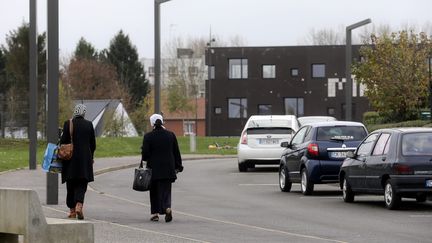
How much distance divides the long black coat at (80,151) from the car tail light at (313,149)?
24.0ft

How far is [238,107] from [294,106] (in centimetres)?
449

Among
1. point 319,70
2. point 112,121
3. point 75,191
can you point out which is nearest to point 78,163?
point 75,191

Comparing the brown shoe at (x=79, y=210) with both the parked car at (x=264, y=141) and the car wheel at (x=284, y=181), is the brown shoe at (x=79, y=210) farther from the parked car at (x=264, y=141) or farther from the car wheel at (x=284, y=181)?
the parked car at (x=264, y=141)

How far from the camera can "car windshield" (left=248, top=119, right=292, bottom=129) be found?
107 ft

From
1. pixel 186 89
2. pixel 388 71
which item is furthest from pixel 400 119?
pixel 186 89

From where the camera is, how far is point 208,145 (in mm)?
59594

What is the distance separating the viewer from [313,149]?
22.3 meters

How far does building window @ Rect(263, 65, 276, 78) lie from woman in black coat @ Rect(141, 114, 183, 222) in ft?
223

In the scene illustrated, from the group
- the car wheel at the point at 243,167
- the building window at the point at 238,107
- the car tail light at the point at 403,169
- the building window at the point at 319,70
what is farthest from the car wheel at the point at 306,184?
the building window at the point at 238,107

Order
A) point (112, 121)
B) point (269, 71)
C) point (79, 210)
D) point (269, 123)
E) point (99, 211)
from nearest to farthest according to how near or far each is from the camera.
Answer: point (79, 210) < point (99, 211) < point (269, 123) < point (112, 121) < point (269, 71)

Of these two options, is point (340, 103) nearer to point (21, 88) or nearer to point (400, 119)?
point (21, 88)

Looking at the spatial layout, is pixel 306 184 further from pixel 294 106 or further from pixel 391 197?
pixel 294 106

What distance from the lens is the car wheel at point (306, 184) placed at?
2242cm

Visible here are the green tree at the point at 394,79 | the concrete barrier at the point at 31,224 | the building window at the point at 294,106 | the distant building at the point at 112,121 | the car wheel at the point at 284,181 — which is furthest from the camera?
the building window at the point at 294,106
